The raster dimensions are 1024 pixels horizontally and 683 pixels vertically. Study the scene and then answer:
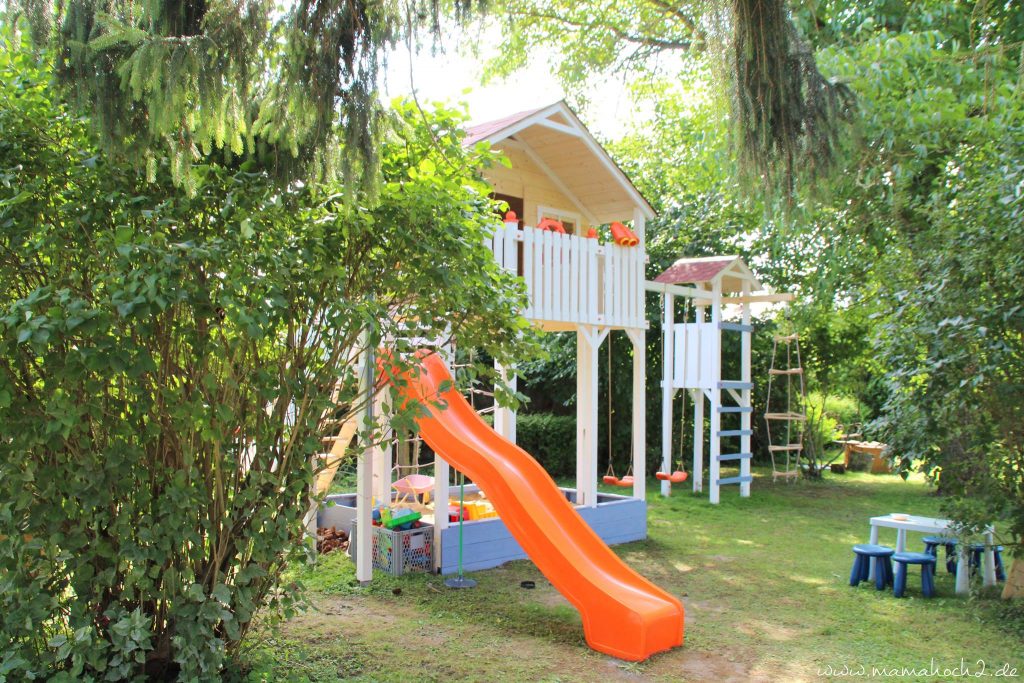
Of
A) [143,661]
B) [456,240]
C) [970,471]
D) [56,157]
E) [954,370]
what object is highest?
[56,157]

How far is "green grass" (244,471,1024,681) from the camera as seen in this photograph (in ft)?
17.1

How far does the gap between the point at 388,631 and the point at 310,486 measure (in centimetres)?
198

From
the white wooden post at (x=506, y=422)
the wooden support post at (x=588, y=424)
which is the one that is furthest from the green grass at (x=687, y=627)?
the white wooden post at (x=506, y=422)

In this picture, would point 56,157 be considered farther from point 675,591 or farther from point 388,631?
point 675,591


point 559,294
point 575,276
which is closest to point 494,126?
point 575,276

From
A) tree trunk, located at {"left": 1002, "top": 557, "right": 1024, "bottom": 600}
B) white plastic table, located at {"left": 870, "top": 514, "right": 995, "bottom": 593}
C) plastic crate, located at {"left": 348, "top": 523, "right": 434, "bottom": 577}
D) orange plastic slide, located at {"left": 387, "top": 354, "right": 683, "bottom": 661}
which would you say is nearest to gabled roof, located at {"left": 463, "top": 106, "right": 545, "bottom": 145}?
orange plastic slide, located at {"left": 387, "top": 354, "right": 683, "bottom": 661}

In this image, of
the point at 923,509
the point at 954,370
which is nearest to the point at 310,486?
the point at 954,370

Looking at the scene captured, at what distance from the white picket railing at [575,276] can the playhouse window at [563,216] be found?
0.98 m

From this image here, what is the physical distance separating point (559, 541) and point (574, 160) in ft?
17.8

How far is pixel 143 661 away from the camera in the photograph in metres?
3.84

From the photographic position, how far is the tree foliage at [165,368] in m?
3.66

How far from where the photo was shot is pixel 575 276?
8.91 metres

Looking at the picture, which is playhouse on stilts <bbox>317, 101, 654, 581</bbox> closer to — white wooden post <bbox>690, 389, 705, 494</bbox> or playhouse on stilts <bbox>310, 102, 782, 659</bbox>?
playhouse on stilts <bbox>310, 102, 782, 659</bbox>

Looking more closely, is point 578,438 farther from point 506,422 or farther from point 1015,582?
point 1015,582
